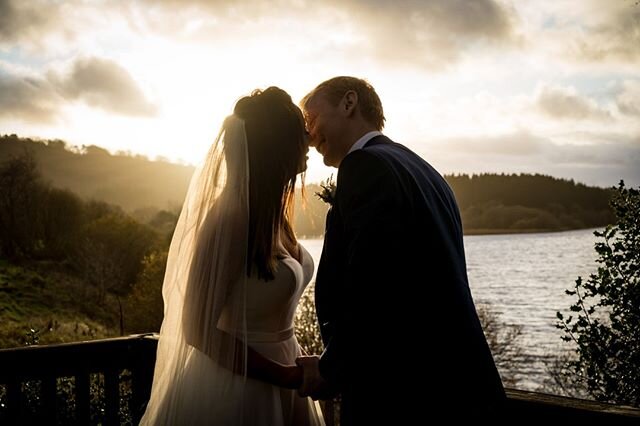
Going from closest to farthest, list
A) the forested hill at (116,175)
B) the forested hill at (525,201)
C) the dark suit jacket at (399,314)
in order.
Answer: the dark suit jacket at (399,314) → the forested hill at (116,175) → the forested hill at (525,201)

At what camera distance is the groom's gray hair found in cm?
295

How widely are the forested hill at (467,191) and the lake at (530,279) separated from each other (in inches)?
122

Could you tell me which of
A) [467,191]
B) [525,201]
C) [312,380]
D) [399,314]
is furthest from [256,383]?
[525,201]

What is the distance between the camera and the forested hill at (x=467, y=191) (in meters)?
62.9

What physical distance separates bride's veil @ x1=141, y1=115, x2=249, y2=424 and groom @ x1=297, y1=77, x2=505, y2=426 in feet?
1.32

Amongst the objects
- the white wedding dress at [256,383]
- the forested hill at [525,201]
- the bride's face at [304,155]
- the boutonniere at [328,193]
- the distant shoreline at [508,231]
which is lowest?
the distant shoreline at [508,231]

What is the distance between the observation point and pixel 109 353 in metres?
3.35

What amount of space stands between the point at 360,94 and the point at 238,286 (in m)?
1.11

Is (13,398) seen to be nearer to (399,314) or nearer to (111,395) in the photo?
(111,395)

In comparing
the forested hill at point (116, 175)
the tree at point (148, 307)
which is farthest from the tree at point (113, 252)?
the forested hill at point (116, 175)

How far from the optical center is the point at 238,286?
2504 mm

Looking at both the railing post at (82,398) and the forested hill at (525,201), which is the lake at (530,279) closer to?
the forested hill at (525,201)

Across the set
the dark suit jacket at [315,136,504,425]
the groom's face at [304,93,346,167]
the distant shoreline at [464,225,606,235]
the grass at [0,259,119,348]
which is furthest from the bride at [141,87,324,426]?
the distant shoreline at [464,225,606,235]

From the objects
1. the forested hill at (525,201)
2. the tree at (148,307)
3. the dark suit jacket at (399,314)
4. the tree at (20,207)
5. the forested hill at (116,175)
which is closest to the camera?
the dark suit jacket at (399,314)
